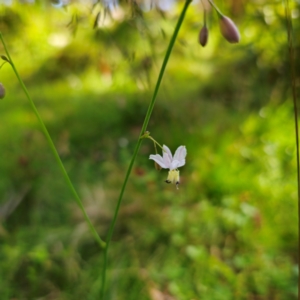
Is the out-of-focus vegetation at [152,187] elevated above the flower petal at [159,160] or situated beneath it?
situated beneath

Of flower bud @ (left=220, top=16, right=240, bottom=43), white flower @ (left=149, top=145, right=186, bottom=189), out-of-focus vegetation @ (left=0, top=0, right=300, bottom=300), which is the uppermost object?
flower bud @ (left=220, top=16, right=240, bottom=43)

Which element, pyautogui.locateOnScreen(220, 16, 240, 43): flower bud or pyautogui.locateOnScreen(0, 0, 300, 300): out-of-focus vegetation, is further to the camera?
pyautogui.locateOnScreen(0, 0, 300, 300): out-of-focus vegetation

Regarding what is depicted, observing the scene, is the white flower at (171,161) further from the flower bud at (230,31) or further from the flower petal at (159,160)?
the flower bud at (230,31)

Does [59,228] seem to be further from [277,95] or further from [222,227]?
[277,95]

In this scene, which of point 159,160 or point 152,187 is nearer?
point 159,160

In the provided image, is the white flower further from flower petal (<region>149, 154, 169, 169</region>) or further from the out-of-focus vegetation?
the out-of-focus vegetation

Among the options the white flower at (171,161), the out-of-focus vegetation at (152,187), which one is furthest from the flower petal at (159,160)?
the out-of-focus vegetation at (152,187)

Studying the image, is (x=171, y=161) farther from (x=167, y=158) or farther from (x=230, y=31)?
(x=230, y=31)

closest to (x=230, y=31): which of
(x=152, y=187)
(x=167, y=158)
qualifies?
(x=167, y=158)

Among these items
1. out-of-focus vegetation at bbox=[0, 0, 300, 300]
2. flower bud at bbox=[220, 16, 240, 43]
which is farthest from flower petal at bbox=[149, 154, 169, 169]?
out-of-focus vegetation at bbox=[0, 0, 300, 300]
